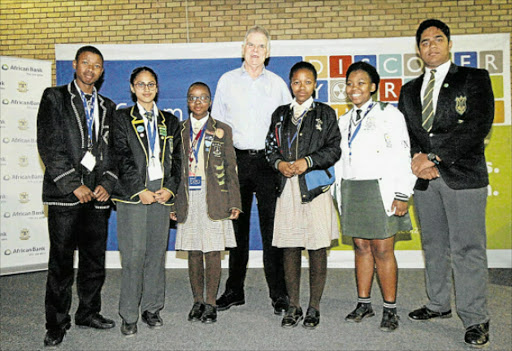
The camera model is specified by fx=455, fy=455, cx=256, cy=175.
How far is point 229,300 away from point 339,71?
9.87 feet

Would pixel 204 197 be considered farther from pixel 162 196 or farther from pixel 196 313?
pixel 196 313

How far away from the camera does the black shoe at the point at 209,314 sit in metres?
3.39

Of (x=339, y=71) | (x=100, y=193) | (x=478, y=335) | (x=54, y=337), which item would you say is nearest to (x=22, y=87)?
(x=100, y=193)

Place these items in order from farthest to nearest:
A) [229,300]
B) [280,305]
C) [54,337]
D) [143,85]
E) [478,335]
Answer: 1. [229,300]
2. [280,305]
3. [143,85]
4. [54,337]
5. [478,335]

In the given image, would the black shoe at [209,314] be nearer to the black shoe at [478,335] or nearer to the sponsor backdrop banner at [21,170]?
the black shoe at [478,335]

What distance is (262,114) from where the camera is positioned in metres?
3.77

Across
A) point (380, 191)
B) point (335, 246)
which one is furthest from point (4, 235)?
point (380, 191)

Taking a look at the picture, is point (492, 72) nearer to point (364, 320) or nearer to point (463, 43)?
point (463, 43)

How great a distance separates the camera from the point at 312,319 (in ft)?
10.7

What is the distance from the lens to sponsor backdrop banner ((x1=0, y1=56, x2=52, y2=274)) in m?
5.09

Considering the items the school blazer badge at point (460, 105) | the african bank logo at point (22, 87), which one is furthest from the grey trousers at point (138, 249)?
the african bank logo at point (22, 87)

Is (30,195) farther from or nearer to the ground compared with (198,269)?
farther from the ground

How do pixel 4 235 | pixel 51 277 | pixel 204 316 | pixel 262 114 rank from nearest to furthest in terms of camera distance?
pixel 51 277 < pixel 204 316 < pixel 262 114 < pixel 4 235

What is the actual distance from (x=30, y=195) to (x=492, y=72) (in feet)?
18.1
